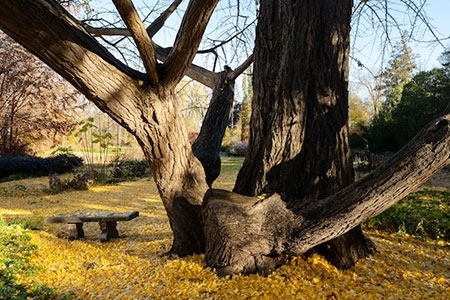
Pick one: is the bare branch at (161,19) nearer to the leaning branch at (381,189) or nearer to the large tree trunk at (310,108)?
the large tree trunk at (310,108)

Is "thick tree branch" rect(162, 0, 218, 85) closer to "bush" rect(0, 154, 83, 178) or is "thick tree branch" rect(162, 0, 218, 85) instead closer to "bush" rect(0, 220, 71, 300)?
"bush" rect(0, 220, 71, 300)

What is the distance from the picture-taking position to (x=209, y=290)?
2.26 m

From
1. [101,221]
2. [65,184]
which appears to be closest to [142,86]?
[101,221]

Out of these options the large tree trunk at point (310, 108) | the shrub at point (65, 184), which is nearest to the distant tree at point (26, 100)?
the shrub at point (65, 184)

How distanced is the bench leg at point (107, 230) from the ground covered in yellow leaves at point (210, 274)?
9 cm

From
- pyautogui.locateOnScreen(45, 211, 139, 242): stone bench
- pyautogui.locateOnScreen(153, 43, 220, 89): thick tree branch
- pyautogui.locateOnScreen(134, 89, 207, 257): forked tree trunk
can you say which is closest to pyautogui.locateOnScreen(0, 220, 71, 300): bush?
pyautogui.locateOnScreen(45, 211, 139, 242): stone bench

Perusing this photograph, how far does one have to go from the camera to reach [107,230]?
416 cm

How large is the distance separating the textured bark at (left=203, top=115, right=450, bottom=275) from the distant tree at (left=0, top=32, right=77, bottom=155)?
11.3 meters

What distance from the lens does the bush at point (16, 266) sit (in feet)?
8.18

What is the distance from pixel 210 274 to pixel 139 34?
174cm

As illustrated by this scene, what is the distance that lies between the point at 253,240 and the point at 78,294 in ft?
4.57

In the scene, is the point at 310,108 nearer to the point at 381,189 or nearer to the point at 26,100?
the point at 381,189

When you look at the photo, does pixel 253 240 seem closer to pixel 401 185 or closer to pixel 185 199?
pixel 185 199

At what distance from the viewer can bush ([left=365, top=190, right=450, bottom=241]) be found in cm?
366
